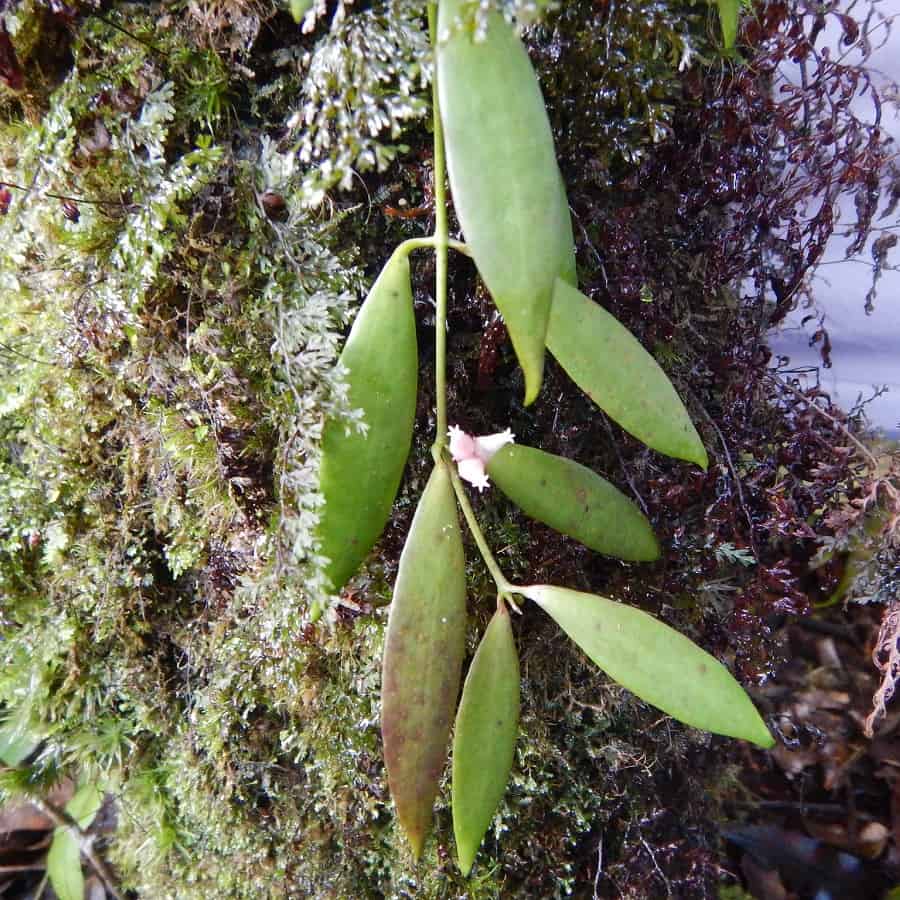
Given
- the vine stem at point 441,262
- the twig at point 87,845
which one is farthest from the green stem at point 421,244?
the twig at point 87,845

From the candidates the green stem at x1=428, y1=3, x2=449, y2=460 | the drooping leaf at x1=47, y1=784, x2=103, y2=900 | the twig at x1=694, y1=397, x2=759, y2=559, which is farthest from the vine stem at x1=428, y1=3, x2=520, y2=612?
the drooping leaf at x1=47, y1=784, x2=103, y2=900

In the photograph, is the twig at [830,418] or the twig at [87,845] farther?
the twig at [87,845]

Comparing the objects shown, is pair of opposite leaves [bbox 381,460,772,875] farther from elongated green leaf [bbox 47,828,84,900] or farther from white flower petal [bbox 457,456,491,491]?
elongated green leaf [bbox 47,828,84,900]

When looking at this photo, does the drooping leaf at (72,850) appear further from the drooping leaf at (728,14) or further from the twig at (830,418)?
the drooping leaf at (728,14)

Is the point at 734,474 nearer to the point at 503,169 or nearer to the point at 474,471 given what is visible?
the point at 474,471

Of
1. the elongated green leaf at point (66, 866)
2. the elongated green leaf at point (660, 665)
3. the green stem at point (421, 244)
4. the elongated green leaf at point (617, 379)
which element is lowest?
the elongated green leaf at point (66, 866)

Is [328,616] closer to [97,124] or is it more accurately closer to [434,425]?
[434,425]

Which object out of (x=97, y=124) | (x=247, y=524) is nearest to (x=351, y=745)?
(x=247, y=524)
